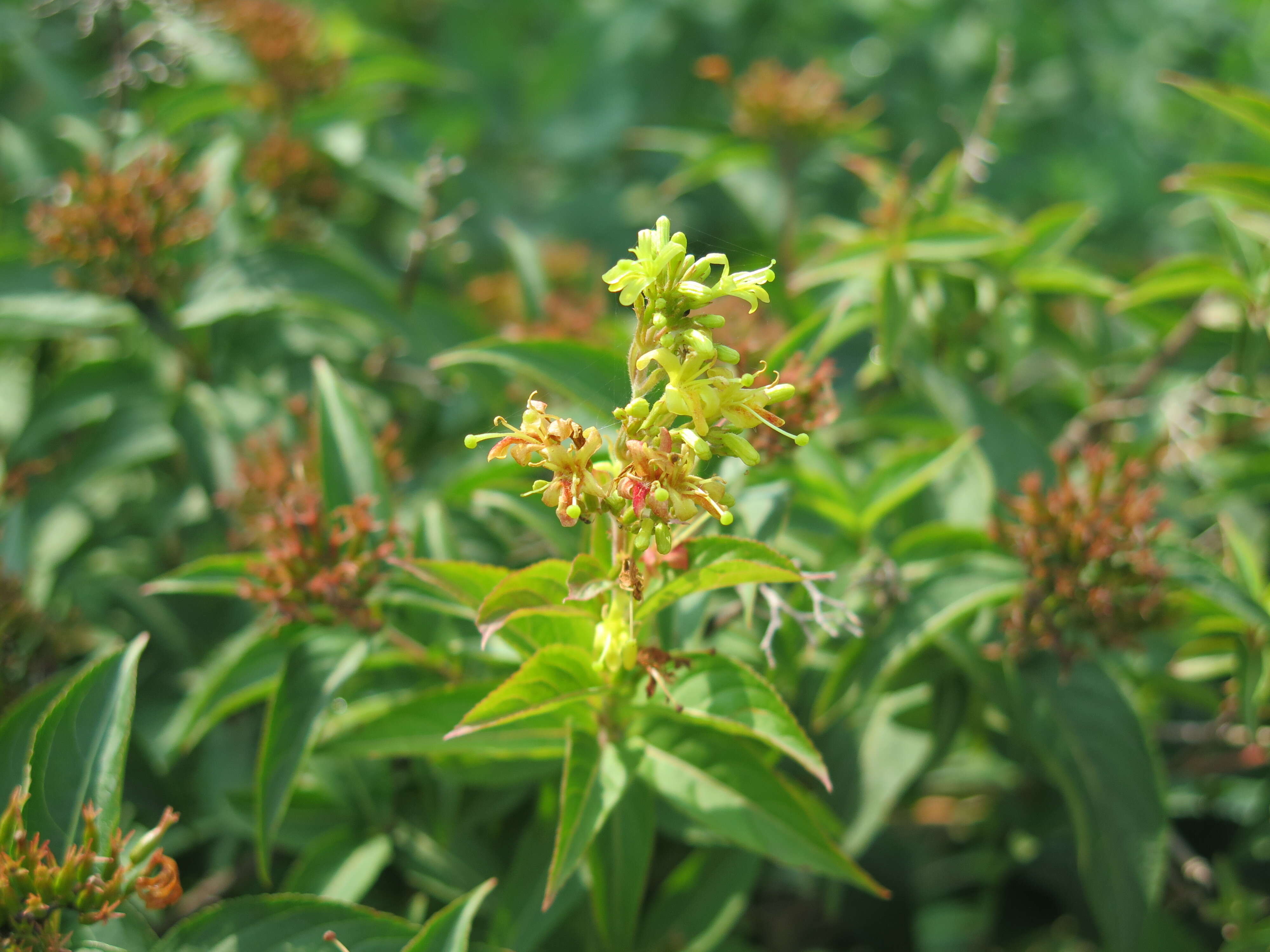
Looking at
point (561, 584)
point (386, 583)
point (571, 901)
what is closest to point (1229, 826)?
point (571, 901)

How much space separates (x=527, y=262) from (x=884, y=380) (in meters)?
0.90

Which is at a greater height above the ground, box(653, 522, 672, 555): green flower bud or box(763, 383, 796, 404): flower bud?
box(763, 383, 796, 404): flower bud

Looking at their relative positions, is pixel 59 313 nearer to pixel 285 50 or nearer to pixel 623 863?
pixel 285 50

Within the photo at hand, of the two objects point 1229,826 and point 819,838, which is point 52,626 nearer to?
point 819,838

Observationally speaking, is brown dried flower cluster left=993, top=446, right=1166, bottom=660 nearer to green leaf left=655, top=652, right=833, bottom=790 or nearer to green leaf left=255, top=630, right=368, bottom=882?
green leaf left=655, top=652, right=833, bottom=790

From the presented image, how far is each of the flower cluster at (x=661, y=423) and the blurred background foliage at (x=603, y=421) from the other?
10.7 inches

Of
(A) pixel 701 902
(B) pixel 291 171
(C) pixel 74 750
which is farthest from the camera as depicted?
(B) pixel 291 171

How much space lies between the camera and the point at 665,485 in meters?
0.97

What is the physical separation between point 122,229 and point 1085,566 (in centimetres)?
193

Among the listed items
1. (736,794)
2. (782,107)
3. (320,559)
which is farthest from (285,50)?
(736,794)

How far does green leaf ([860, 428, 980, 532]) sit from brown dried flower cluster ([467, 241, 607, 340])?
0.67m

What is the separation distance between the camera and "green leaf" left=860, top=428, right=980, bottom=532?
151 cm

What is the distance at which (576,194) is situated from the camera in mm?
3475

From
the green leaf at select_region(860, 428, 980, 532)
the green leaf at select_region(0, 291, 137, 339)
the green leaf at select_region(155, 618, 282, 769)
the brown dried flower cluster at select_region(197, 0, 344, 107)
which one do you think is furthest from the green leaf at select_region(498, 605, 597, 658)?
the brown dried flower cluster at select_region(197, 0, 344, 107)
